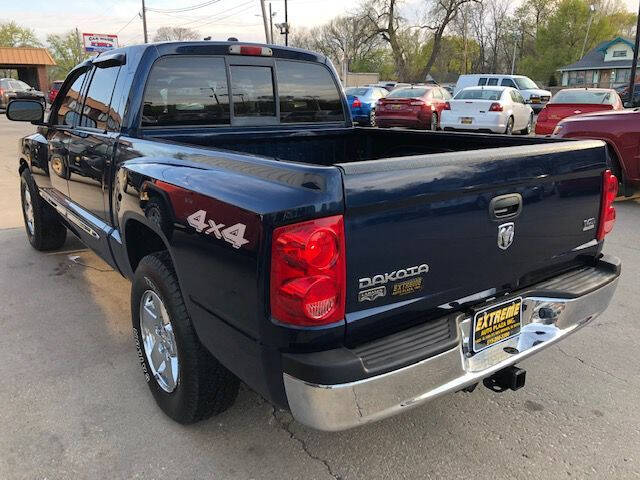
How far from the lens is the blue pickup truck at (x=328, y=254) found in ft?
6.05

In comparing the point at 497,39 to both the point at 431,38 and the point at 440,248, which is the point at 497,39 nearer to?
the point at 431,38

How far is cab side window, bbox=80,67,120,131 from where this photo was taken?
3.48 meters

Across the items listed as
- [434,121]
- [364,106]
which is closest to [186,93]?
[434,121]

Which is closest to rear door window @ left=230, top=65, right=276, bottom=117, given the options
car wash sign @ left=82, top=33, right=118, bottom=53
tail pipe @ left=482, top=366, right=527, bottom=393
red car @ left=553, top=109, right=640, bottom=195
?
tail pipe @ left=482, top=366, right=527, bottom=393

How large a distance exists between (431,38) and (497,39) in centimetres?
1563

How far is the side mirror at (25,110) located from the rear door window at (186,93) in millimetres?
2036

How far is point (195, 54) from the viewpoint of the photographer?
342 cm

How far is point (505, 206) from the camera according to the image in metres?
2.25

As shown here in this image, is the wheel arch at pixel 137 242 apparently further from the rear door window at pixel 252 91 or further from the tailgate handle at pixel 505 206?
the tailgate handle at pixel 505 206

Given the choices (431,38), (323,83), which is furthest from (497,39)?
(323,83)

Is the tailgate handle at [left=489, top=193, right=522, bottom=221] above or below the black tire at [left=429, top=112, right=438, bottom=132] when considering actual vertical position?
above

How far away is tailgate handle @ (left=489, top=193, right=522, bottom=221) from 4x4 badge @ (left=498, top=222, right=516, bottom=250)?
4 cm

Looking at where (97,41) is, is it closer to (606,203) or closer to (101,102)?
(101,102)

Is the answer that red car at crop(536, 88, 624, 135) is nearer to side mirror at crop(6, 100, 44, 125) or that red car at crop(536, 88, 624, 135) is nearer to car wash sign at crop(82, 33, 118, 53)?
side mirror at crop(6, 100, 44, 125)
